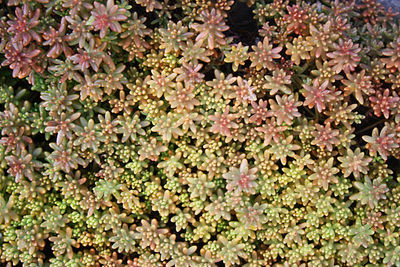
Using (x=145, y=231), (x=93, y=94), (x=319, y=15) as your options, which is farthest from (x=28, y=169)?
(x=319, y=15)

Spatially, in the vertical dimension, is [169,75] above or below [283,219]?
above

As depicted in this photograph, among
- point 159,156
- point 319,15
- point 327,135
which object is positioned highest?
point 319,15

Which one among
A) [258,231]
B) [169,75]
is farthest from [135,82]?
[258,231]

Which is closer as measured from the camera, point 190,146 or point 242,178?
point 242,178

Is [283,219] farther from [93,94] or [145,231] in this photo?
[93,94]

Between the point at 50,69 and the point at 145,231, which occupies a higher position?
the point at 50,69

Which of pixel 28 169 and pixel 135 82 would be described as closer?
pixel 28 169

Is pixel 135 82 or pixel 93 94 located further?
pixel 135 82

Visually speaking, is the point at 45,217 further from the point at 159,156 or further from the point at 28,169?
the point at 159,156

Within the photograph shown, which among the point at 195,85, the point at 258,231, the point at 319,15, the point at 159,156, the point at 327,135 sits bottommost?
the point at 258,231
